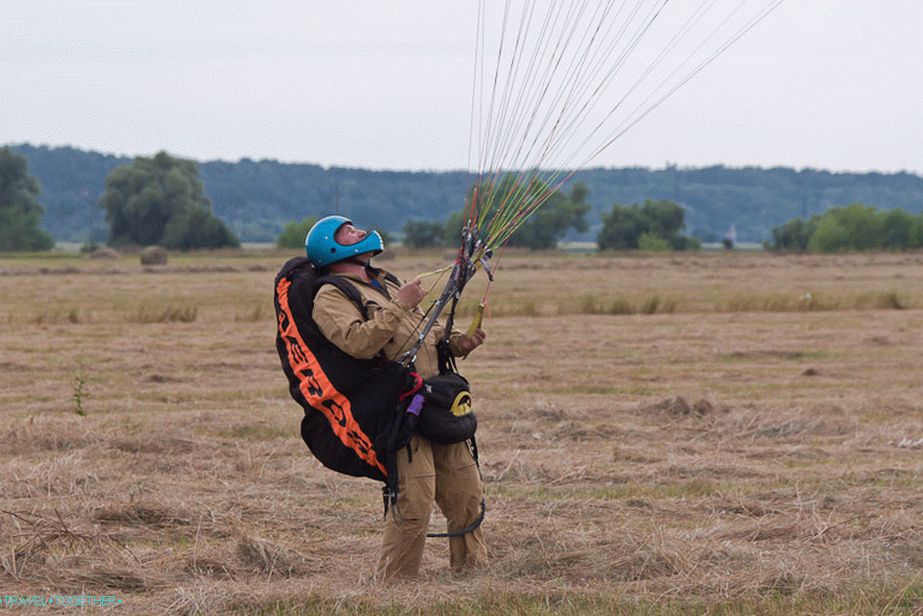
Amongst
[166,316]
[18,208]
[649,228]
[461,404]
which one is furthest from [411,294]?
[649,228]

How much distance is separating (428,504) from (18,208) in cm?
9026

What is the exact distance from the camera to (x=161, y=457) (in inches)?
386

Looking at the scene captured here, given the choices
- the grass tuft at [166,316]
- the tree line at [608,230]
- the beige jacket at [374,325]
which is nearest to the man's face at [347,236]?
the beige jacket at [374,325]

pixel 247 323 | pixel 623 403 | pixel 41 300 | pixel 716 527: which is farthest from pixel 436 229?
pixel 716 527

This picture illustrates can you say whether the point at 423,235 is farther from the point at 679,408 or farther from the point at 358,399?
the point at 358,399

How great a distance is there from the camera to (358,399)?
6.22 metres

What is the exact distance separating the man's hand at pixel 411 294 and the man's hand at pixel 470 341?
23.6 inches

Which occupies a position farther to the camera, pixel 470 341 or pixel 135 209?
pixel 135 209

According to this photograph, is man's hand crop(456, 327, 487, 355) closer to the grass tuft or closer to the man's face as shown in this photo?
the man's face

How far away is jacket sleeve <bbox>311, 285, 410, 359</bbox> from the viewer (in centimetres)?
595

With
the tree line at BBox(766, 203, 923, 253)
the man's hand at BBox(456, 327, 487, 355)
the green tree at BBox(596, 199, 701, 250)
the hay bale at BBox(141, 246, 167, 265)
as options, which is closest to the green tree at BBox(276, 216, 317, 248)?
the green tree at BBox(596, 199, 701, 250)

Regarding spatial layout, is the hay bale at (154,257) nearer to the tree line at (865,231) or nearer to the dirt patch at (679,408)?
the dirt patch at (679,408)

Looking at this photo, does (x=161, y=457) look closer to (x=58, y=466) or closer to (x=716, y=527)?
(x=58, y=466)

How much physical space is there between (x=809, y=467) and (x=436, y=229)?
277ft
